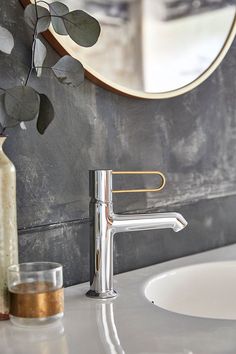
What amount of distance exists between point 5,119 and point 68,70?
16 cm

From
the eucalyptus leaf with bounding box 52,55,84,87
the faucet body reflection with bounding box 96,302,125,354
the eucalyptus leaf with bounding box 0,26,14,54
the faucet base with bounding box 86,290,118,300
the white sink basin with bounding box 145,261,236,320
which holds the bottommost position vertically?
the white sink basin with bounding box 145,261,236,320

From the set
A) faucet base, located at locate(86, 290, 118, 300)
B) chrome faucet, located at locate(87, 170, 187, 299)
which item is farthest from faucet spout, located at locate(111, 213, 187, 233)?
faucet base, located at locate(86, 290, 118, 300)

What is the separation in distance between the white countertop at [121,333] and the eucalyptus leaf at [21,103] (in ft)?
1.02

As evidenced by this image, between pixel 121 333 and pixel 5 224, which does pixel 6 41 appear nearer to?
pixel 5 224

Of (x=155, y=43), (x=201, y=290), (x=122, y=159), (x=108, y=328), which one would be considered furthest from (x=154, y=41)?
(x=108, y=328)

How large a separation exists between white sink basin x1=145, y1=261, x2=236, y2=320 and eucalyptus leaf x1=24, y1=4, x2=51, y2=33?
0.51 m

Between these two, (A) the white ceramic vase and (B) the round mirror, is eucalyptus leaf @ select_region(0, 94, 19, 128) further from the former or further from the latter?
(B) the round mirror

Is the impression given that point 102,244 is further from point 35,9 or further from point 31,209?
point 35,9

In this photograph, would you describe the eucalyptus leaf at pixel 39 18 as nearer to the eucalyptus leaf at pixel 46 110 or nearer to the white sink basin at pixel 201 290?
the eucalyptus leaf at pixel 46 110

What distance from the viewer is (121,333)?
Result: 31.2 inches

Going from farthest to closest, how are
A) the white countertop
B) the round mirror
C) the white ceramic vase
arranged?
the round mirror, the white ceramic vase, the white countertop

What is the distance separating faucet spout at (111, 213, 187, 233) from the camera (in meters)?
0.99

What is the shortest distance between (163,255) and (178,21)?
1.71 ft

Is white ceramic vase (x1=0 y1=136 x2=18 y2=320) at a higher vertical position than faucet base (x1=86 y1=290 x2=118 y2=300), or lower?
higher
